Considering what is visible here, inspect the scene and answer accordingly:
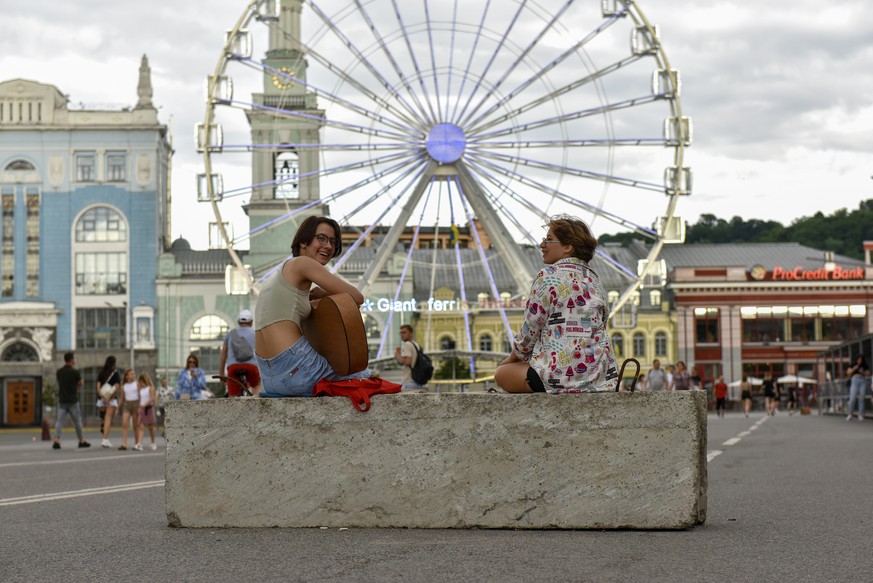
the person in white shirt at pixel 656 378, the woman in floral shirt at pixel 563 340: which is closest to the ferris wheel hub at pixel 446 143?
the person in white shirt at pixel 656 378

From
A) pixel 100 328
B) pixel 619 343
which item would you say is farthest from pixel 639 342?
pixel 100 328

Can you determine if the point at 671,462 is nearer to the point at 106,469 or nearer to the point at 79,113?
the point at 106,469

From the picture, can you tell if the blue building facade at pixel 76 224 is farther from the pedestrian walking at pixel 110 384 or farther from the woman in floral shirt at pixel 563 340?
the woman in floral shirt at pixel 563 340

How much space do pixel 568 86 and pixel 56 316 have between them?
48.1m

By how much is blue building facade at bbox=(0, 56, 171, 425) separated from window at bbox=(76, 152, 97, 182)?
0.18 ft

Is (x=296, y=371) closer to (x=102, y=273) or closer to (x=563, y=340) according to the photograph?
(x=563, y=340)

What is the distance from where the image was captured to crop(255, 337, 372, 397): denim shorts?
761 cm

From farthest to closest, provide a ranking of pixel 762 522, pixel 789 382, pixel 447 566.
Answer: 1. pixel 789 382
2. pixel 762 522
3. pixel 447 566

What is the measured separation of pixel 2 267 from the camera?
78500 mm

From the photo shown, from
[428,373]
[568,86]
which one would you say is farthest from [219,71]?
[428,373]

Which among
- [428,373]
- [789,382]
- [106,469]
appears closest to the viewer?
[106,469]

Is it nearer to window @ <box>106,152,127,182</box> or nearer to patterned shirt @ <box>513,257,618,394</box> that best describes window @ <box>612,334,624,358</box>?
window @ <box>106,152,127,182</box>

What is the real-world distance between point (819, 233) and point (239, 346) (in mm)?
115635

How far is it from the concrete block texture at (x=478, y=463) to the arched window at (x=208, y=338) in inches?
2817
